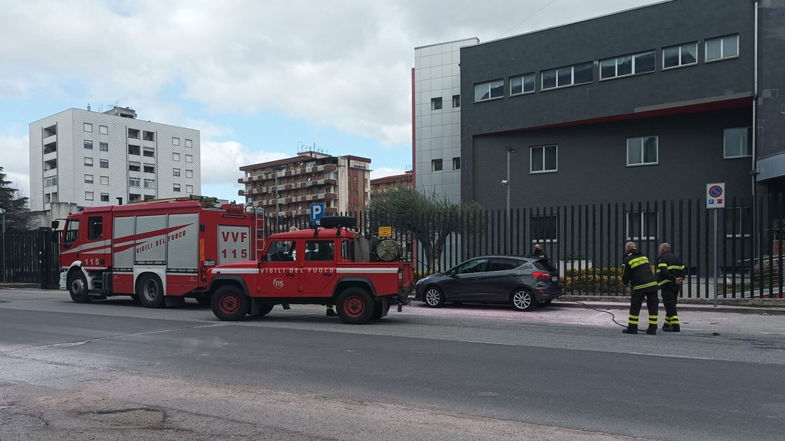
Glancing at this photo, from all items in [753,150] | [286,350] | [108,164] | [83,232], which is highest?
[108,164]

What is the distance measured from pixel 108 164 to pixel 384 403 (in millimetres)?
95561

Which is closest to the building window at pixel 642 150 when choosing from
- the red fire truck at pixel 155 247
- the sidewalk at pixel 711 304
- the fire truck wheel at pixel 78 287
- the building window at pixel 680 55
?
Result: the building window at pixel 680 55

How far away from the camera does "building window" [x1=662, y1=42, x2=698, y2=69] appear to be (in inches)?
1075

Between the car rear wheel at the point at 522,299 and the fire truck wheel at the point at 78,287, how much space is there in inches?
486

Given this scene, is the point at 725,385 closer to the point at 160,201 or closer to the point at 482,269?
the point at 482,269

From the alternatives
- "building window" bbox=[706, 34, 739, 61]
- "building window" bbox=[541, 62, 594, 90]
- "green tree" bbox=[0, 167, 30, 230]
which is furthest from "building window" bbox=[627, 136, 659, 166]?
"green tree" bbox=[0, 167, 30, 230]

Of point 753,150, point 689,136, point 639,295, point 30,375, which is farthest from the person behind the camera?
point 689,136

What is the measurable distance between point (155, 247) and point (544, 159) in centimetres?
2158

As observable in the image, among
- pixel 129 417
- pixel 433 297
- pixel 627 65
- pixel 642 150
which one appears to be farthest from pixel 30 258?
pixel 642 150

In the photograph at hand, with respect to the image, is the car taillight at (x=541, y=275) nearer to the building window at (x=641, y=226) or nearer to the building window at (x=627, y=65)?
the building window at (x=641, y=226)

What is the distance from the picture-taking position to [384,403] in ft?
21.4

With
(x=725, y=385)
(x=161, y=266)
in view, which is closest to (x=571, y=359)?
(x=725, y=385)

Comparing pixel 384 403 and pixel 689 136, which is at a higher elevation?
pixel 689 136

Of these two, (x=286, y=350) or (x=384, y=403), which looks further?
(x=286, y=350)
